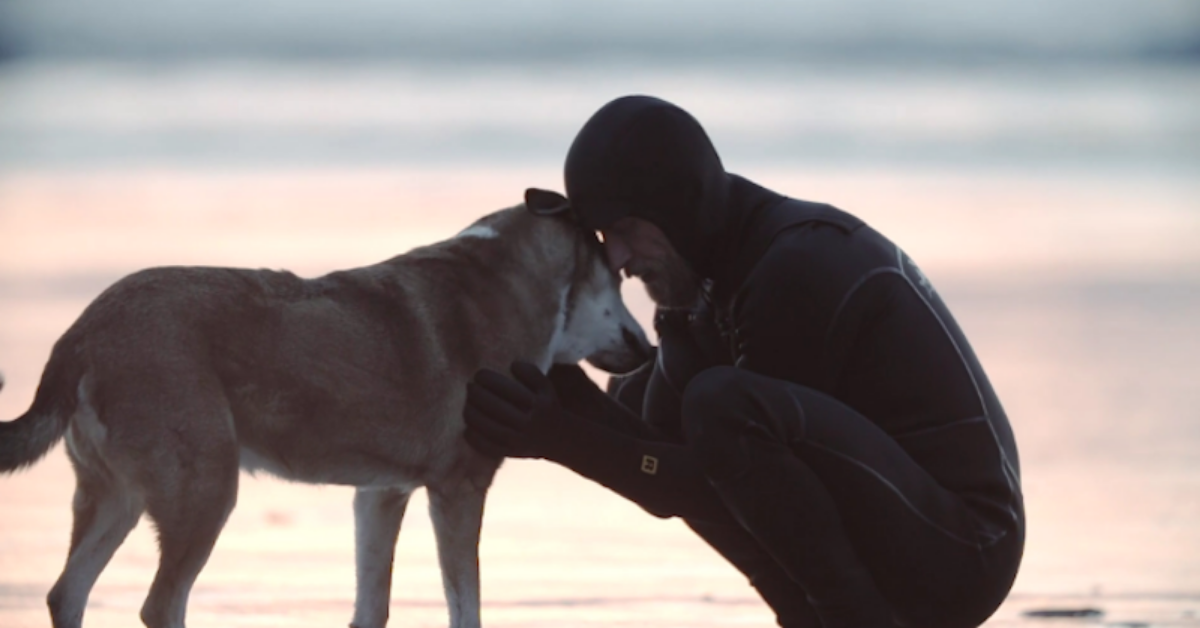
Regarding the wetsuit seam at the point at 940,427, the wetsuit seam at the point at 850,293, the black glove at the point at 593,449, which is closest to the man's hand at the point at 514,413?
the black glove at the point at 593,449

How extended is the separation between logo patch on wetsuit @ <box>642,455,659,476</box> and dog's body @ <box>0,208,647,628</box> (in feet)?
1.79

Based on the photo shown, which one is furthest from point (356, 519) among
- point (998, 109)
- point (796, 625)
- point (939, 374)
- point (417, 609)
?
point (998, 109)

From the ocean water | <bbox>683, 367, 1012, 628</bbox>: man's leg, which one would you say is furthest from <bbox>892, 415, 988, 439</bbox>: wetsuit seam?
the ocean water

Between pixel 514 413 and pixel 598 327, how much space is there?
0.73 metres

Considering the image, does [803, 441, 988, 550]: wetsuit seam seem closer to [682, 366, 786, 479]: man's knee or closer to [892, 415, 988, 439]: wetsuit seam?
[682, 366, 786, 479]: man's knee

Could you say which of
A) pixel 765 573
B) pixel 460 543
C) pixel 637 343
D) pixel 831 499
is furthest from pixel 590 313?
pixel 831 499

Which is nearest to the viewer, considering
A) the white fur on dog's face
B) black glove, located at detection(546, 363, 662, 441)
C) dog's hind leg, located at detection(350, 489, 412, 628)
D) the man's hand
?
the man's hand

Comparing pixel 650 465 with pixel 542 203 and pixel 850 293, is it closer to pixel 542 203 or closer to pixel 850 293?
pixel 850 293

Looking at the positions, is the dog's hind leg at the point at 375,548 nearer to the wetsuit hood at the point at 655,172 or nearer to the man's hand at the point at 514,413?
the man's hand at the point at 514,413

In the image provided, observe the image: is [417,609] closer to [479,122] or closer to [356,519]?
[356,519]

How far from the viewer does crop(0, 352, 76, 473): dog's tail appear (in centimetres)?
418

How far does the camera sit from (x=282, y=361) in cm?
452

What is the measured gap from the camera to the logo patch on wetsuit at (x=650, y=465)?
4.51 m

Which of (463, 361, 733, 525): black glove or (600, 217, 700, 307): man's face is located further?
(600, 217, 700, 307): man's face
